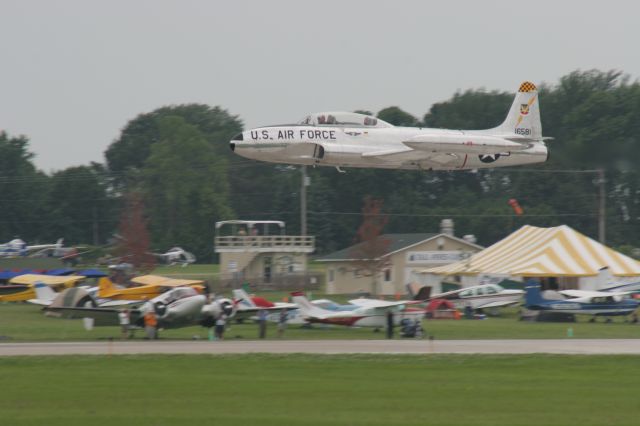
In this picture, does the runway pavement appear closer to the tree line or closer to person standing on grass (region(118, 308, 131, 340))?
person standing on grass (region(118, 308, 131, 340))

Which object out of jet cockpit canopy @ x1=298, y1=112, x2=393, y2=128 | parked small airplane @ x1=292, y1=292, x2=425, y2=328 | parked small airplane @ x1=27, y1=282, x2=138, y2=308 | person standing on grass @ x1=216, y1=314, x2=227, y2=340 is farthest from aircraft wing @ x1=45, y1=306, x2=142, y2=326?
parked small airplane @ x1=27, y1=282, x2=138, y2=308

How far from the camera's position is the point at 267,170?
11862cm

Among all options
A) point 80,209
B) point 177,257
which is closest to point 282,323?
point 177,257

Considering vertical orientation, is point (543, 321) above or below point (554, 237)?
below

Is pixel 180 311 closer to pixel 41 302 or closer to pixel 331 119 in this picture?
pixel 331 119

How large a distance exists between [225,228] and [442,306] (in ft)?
181

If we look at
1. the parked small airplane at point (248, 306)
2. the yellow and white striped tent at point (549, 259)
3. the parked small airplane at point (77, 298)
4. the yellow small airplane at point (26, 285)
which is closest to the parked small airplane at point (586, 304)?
the yellow and white striped tent at point (549, 259)

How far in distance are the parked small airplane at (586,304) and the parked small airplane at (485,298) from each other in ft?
13.3

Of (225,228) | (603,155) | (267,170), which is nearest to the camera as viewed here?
(603,155)
